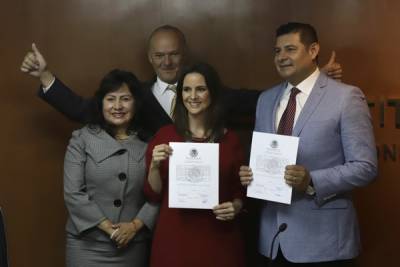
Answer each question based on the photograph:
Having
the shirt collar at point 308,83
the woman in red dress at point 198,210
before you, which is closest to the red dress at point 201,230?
the woman in red dress at point 198,210

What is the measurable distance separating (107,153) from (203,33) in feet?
3.01

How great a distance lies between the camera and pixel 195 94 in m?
2.29

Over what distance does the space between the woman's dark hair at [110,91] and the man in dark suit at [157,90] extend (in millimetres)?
56

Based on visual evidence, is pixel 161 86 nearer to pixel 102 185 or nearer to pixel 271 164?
pixel 102 185

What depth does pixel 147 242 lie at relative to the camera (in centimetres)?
255

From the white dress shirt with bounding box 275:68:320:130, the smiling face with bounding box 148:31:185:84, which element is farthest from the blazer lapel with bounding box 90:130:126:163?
the white dress shirt with bounding box 275:68:320:130

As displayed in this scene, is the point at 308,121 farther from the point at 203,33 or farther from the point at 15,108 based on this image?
the point at 15,108

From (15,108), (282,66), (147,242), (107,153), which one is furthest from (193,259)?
(15,108)

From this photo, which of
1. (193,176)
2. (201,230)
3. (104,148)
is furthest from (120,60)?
(201,230)

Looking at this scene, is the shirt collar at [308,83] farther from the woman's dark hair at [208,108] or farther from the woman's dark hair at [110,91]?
the woman's dark hair at [110,91]

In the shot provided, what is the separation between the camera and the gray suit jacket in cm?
208

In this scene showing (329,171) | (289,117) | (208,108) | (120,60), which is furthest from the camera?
(120,60)

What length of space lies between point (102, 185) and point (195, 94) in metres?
0.58

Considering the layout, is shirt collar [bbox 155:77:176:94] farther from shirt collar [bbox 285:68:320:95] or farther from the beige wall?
shirt collar [bbox 285:68:320:95]
